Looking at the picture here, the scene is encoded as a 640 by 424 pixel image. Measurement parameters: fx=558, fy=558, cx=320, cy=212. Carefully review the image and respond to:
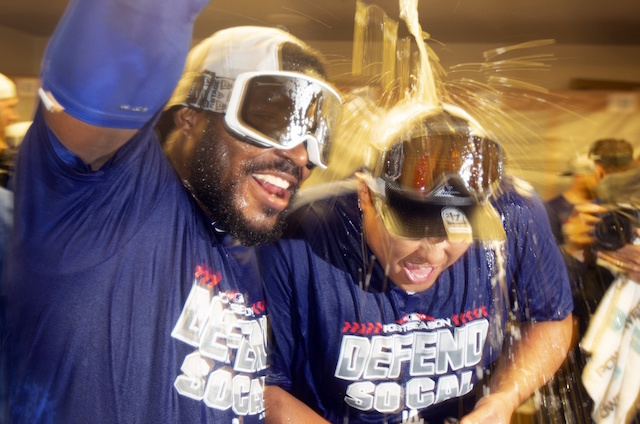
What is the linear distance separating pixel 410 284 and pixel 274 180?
0.31m

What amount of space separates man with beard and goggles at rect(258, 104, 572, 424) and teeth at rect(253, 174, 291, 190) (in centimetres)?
11

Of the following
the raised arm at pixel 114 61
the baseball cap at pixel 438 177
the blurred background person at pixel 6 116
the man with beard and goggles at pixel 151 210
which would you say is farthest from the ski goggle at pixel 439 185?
the blurred background person at pixel 6 116

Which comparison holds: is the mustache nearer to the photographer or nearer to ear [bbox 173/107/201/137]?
ear [bbox 173/107/201/137]

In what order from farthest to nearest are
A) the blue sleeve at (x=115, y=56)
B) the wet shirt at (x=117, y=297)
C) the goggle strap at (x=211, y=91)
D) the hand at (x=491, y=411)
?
the hand at (x=491, y=411), the goggle strap at (x=211, y=91), the wet shirt at (x=117, y=297), the blue sleeve at (x=115, y=56)

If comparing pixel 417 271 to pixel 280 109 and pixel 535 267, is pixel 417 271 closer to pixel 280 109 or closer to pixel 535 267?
pixel 535 267

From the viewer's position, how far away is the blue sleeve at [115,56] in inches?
18.8

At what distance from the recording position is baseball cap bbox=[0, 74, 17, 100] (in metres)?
0.79

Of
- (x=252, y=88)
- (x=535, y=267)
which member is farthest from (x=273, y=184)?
(x=535, y=267)

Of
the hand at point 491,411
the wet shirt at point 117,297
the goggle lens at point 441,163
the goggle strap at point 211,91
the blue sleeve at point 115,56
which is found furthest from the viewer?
the hand at point 491,411

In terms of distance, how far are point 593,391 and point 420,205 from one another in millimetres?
521

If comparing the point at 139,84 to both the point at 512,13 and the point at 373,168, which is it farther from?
the point at 512,13

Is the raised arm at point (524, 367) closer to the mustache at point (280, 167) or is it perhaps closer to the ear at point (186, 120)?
the mustache at point (280, 167)

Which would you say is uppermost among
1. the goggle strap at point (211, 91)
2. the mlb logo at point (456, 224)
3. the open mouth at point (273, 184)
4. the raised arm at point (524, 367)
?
the goggle strap at point (211, 91)

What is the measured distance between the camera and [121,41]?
0.48 meters
